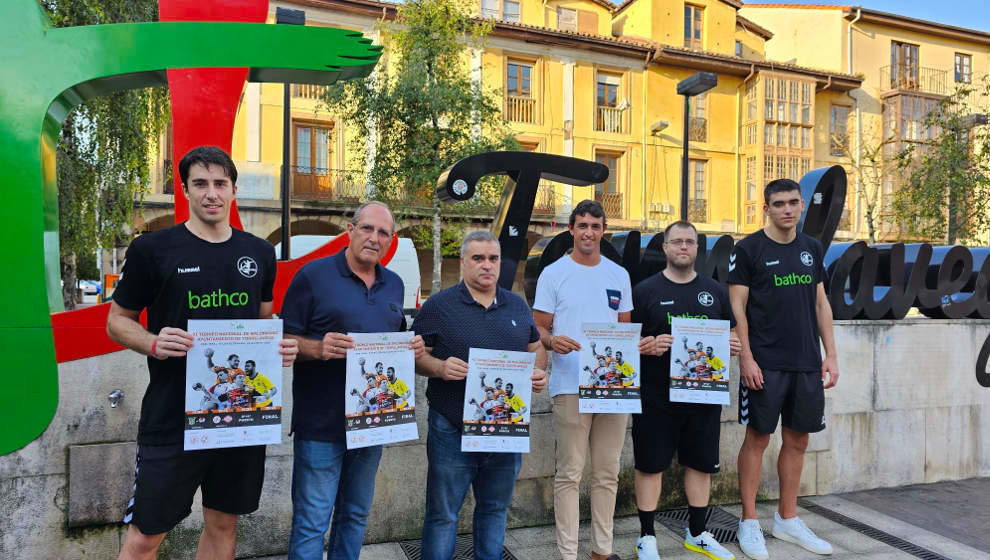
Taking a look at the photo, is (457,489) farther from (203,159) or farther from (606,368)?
(203,159)

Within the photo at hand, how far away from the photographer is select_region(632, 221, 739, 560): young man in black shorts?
375 centimetres

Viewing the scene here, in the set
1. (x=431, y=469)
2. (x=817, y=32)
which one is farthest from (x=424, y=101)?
(x=817, y=32)

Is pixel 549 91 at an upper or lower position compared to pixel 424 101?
upper

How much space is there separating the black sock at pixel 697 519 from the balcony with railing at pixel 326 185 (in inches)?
700

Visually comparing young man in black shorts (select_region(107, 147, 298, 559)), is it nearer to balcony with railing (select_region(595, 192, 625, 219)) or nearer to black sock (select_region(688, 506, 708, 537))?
black sock (select_region(688, 506, 708, 537))

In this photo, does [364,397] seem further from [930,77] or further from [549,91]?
[930,77]

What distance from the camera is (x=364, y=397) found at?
9.21 ft

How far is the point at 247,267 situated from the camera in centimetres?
263

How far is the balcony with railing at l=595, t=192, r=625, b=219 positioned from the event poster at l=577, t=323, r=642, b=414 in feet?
70.2

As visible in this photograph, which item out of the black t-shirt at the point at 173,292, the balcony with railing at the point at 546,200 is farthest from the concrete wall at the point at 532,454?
the balcony with railing at the point at 546,200

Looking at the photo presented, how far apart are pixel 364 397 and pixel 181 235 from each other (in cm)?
102

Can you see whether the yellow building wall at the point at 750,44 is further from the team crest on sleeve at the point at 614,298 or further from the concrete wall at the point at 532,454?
the team crest on sleeve at the point at 614,298

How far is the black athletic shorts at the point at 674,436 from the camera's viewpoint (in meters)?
3.79

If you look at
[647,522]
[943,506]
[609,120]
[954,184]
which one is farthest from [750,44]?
[647,522]
